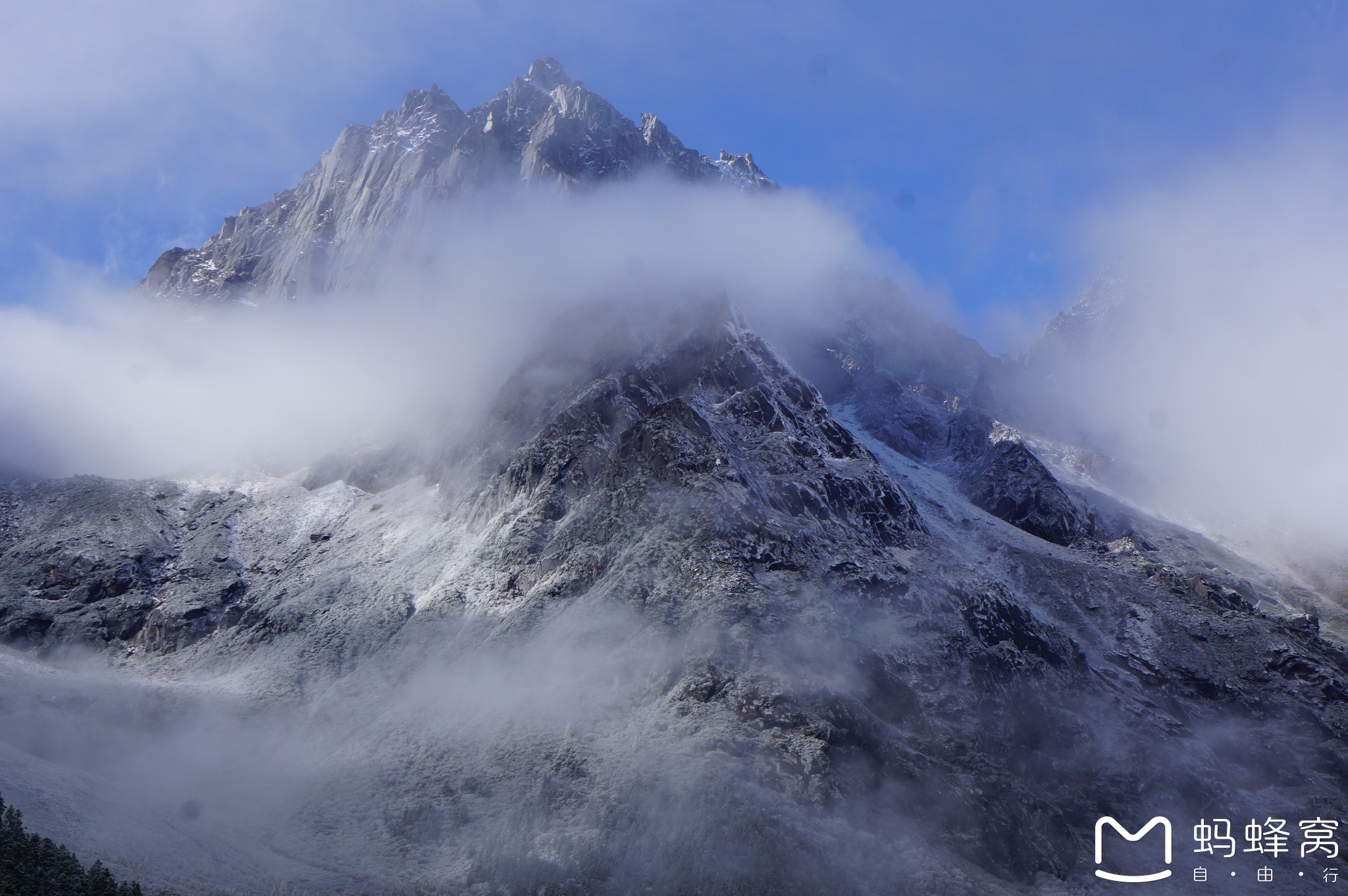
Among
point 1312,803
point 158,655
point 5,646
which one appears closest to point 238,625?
point 158,655

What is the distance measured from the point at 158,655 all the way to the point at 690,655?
72904 millimetres

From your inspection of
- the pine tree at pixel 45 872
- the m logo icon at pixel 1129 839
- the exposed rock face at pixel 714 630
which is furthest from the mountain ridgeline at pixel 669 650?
the pine tree at pixel 45 872

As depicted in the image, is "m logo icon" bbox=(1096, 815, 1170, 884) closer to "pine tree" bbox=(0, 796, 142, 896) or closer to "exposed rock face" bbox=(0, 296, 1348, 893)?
"exposed rock face" bbox=(0, 296, 1348, 893)

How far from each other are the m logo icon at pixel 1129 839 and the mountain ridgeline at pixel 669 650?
5.89 feet

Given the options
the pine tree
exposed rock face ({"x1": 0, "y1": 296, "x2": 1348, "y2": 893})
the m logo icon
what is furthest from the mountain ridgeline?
the pine tree

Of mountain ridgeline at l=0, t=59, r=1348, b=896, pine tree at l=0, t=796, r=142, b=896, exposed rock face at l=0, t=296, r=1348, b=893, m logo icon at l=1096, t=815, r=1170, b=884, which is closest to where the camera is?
pine tree at l=0, t=796, r=142, b=896

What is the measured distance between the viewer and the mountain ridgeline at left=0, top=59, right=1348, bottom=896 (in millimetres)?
79062

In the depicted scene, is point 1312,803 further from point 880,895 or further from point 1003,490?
point 1003,490

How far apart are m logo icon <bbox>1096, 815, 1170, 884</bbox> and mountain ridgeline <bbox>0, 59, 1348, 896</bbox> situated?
5.89ft

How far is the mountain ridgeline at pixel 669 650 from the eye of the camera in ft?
259

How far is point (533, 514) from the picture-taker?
123312 mm

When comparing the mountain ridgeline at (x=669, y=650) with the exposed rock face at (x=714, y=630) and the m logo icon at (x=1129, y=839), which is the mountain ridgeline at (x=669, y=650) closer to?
the exposed rock face at (x=714, y=630)

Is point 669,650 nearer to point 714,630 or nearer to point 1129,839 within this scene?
point 714,630

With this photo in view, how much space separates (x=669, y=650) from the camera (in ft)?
325
